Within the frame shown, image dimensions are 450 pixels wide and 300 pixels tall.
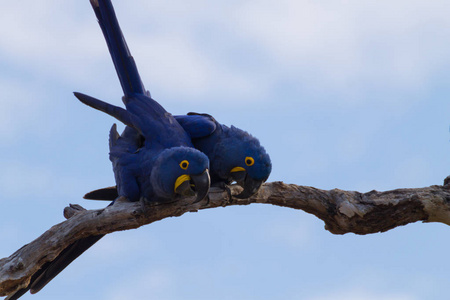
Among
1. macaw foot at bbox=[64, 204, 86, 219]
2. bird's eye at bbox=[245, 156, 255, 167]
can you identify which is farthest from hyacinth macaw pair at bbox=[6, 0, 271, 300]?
macaw foot at bbox=[64, 204, 86, 219]

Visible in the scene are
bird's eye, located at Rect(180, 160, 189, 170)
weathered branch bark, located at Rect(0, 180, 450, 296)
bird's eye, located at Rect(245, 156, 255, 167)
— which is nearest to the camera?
bird's eye, located at Rect(180, 160, 189, 170)

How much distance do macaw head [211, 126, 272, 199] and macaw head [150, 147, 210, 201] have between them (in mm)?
465

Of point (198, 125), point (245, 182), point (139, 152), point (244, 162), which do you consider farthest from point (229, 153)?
point (139, 152)

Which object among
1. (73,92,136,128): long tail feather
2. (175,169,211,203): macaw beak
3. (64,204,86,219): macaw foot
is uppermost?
(73,92,136,128): long tail feather

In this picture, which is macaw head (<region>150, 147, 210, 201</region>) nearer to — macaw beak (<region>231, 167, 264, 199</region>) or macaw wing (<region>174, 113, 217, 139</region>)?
macaw beak (<region>231, 167, 264, 199</region>)

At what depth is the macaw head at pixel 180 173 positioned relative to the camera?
430 cm

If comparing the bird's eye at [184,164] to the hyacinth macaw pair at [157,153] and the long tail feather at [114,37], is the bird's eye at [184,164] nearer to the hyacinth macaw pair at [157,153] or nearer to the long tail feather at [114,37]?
the hyacinth macaw pair at [157,153]

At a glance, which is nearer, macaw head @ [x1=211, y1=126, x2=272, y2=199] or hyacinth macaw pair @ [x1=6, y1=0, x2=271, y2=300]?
hyacinth macaw pair @ [x1=6, y1=0, x2=271, y2=300]

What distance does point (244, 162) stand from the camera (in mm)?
4691

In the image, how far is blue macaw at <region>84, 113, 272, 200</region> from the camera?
468 centimetres

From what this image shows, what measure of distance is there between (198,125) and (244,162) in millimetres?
639

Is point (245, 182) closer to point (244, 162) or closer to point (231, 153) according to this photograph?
point (244, 162)

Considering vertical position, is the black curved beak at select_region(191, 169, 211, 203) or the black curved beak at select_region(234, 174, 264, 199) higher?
the black curved beak at select_region(234, 174, 264, 199)

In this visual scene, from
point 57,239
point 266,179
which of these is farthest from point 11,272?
point 266,179
